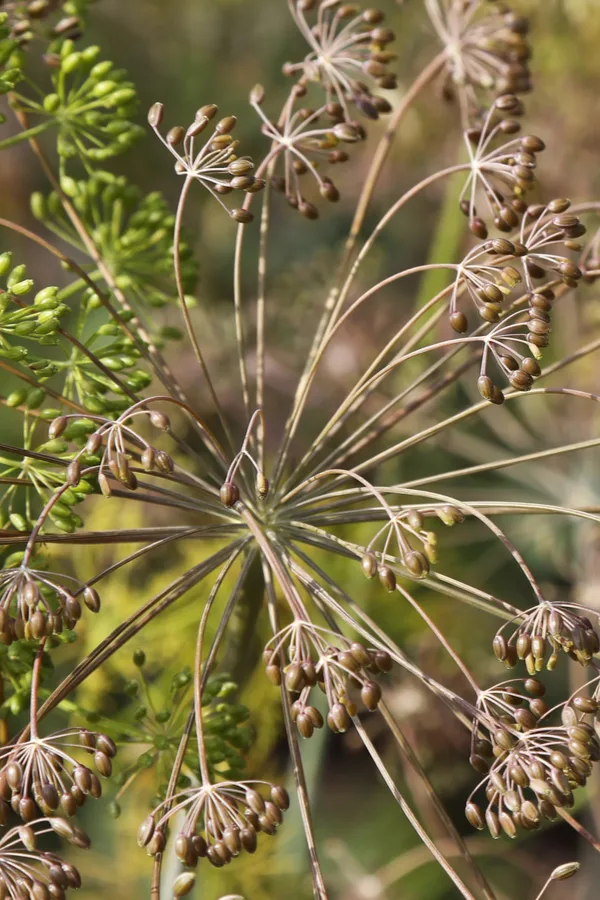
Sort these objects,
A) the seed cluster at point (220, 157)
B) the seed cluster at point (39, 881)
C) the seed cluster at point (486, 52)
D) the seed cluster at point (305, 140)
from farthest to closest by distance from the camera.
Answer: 1. the seed cluster at point (486, 52)
2. the seed cluster at point (305, 140)
3. the seed cluster at point (220, 157)
4. the seed cluster at point (39, 881)

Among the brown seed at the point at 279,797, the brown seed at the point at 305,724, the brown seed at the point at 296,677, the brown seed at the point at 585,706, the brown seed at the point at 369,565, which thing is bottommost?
the brown seed at the point at 279,797

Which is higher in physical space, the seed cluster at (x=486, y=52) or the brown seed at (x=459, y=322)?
the seed cluster at (x=486, y=52)

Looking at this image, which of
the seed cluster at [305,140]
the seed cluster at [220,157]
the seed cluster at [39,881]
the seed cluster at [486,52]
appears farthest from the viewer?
the seed cluster at [486,52]

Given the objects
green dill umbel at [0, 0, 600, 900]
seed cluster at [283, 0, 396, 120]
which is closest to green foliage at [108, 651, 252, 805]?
green dill umbel at [0, 0, 600, 900]

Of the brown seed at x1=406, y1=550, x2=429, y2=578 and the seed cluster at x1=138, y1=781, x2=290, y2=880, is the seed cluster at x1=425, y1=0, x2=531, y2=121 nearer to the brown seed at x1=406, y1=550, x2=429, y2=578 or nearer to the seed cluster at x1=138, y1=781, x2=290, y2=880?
the brown seed at x1=406, y1=550, x2=429, y2=578

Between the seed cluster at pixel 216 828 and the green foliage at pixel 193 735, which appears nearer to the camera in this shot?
the seed cluster at pixel 216 828

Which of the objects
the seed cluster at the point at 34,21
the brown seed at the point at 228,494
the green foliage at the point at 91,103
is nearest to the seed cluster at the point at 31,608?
the brown seed at the point at 228,494

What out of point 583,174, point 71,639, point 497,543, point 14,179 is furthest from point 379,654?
point 14,179

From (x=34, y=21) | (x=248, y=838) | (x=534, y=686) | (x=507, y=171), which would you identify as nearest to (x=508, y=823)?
(x=534, y=686)

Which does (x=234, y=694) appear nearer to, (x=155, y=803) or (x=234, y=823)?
(x=155, y=803)

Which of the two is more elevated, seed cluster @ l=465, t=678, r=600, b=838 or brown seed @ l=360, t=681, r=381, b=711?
brown seed @ l=360, t=681, r=381, b=711

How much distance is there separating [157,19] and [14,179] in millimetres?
607

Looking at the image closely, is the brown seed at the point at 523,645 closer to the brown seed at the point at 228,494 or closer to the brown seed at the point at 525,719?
the brown seed at the point at 525,719

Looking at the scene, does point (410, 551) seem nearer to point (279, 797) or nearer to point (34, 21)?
point (279, 797)
